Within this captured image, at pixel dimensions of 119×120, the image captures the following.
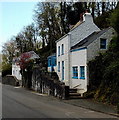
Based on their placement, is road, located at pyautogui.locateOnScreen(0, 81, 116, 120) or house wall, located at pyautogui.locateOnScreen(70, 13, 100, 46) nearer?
road, located at pyautogui.locateOnScreen(0, 81, 116, 120)

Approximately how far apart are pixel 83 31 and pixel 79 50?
456cm

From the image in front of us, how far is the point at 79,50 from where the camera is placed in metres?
25.4

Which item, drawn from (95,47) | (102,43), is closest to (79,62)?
(95,47)

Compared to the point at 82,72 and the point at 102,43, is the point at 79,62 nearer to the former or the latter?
the point at 82,72

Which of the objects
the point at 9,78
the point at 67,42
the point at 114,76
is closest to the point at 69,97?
the point at 114,76

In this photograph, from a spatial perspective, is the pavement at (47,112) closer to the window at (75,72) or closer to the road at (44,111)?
the road at (44,111)

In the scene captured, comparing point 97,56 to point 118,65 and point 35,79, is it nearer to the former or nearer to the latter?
point 118,65

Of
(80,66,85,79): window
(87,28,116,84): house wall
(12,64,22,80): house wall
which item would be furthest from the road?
(12,64,22,80): house wall

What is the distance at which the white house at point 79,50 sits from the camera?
24.3 metres

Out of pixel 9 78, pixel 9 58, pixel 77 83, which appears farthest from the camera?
pixel 9 58

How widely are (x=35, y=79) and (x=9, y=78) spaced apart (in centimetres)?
2244

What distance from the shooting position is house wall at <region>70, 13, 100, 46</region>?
28547 millimetres

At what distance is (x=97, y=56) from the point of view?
23.4 m

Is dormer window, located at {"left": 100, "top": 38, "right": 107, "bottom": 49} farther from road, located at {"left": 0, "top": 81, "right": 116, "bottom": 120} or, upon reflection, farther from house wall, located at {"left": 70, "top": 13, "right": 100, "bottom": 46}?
road, located at {"left": 0, "top": 81, "right": 116, "bottom": 120}
